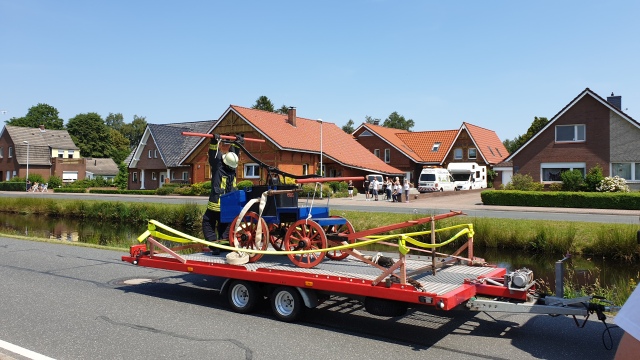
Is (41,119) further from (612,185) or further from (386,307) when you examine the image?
(386,307)

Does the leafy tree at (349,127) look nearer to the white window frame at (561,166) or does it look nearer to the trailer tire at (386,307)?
the white window frame at (561,166)

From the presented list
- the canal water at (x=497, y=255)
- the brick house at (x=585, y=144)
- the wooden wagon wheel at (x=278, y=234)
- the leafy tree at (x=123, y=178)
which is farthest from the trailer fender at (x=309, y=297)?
the leafy tree at (x=123, y=178)

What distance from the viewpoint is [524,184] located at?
33.8m

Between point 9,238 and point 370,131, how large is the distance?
150ft

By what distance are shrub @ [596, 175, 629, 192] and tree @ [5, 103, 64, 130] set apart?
103 meters

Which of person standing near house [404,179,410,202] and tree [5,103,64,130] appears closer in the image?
person standing near house [404,179,410,202]

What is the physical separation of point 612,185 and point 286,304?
29.9 metres

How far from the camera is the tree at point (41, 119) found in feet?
347

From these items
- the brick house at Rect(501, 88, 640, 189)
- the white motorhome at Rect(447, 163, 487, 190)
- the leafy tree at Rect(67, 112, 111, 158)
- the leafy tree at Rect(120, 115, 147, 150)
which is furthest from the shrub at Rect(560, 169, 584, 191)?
the leafy tree at Rect(120, 115, 147, 150)

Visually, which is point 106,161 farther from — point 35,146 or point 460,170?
point 460,170

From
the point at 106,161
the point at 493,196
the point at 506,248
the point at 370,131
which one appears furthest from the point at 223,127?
the point at 106,161

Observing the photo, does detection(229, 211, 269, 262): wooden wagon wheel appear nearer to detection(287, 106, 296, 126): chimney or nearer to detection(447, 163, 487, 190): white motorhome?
detection(287, 106, 296, 126): chimney

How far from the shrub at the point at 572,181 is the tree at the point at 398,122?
9593cm

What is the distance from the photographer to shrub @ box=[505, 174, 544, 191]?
110 ft
